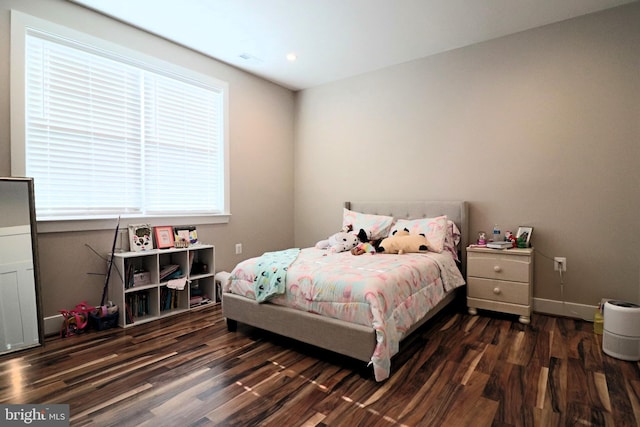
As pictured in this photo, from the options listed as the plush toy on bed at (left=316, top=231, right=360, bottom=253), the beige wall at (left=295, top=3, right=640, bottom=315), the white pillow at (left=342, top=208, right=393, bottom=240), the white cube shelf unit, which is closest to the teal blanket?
the plush toy on bed at (left=316, top=231, right=360, bottom=253)

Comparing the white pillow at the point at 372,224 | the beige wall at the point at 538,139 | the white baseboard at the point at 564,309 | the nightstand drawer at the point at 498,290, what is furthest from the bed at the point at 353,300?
the beige wall at the point at 538,139

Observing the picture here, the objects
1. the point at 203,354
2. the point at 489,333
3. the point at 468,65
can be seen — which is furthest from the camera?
the point at 468,65

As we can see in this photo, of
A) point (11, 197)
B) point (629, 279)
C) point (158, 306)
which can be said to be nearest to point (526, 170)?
point (629, 279)

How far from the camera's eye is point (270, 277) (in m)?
2.49

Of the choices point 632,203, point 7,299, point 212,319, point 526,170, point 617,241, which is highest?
point 526,170

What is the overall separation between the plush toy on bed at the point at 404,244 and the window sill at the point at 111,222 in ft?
6.43

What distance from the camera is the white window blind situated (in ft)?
8.65

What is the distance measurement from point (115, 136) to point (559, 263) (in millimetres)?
4256

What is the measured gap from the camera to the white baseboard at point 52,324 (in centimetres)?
263

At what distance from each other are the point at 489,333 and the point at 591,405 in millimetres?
995

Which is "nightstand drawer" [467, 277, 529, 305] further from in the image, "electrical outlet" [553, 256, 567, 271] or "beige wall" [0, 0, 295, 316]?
"beige wall" [0, 0, 295, 316]

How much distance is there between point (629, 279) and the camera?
2801 mm

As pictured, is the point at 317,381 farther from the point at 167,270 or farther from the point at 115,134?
the point at 115,134

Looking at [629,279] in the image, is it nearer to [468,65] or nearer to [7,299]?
[468,65]
